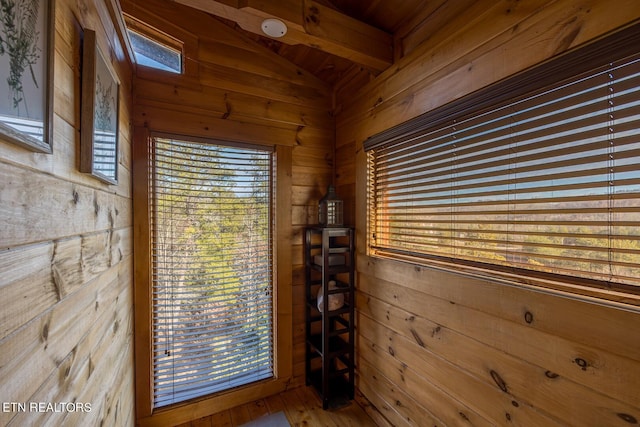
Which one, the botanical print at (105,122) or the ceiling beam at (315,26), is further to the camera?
the ceiling beam at (315,26)

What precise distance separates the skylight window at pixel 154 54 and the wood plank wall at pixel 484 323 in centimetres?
131

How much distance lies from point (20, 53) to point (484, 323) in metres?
1.63

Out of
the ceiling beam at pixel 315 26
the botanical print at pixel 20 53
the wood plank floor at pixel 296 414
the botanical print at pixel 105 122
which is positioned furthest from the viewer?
the wood plank floor at pixel 296 414

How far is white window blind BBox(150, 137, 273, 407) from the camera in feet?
5.60

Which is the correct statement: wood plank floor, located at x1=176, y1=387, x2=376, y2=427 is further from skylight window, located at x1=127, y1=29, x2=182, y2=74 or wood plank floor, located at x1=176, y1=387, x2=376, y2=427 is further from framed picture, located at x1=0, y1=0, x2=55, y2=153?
skylight window, located at x1=127, y1=29, x2=182, y2=74

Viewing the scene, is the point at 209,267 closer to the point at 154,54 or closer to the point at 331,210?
the point at 331,210

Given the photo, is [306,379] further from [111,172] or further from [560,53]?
[560,53]

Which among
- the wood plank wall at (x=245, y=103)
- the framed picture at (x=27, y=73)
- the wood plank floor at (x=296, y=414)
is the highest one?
the wood plank wall at (x=245, y=103)

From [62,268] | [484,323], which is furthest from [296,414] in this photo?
[62,268]

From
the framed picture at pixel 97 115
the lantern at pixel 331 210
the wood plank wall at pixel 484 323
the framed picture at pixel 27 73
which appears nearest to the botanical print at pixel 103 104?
the framed picture at pixel 97 115

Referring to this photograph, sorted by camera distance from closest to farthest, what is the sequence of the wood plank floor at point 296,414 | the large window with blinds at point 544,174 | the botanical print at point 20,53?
the botanical print at point 20,53
the large window with blinds at point 544,174
the wood plank floor at point 296,414

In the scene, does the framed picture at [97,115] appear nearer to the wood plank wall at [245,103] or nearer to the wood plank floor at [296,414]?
the wood plank wall at [245,103]

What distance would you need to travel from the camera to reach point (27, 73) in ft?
1.79

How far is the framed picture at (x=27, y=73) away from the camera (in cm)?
48
